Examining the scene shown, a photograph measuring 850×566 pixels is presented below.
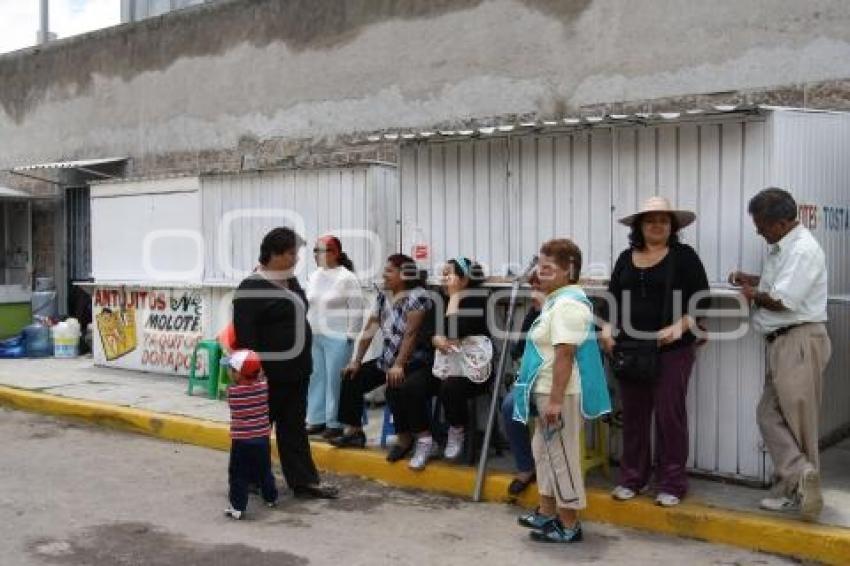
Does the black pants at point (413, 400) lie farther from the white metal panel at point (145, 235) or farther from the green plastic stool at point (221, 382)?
the white metal panel at point (145, 235)

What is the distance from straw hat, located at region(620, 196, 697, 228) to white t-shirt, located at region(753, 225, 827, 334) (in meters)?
0.54

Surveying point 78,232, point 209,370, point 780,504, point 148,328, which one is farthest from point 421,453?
point 78,232

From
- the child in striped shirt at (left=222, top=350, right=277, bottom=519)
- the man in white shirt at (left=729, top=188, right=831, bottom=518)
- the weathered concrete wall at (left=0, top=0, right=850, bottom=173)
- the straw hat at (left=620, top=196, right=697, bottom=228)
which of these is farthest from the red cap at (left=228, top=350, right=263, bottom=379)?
the weathered concrete wall at (left=0, top=0, right=850, bottom=173)

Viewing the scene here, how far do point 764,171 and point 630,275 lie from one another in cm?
103

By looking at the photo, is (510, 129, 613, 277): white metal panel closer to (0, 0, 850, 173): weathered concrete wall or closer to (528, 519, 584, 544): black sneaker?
(528, 519, 584, 544): black sneaker

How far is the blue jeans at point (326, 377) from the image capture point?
732 centimetres

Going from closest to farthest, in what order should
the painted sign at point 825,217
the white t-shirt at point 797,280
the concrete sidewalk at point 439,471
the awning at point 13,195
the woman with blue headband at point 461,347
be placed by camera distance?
the concrete sidewalk at point 439,471 < the white t-shirt at point 797,280 < the painted sign at point 825,217 < the woman with blue headband at point 461,347 < the awning at point 13,195

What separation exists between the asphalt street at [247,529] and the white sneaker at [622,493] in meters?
0.20

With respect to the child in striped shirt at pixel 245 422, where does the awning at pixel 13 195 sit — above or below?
above

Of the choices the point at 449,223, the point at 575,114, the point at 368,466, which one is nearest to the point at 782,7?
the point at 575,114

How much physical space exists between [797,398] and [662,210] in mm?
1303

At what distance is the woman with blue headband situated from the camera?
6.28 m

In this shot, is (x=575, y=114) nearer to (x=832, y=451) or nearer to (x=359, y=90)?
(x=359, y=90)

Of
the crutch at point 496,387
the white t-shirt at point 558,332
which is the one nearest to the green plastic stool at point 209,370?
the crutch at point 496,387
